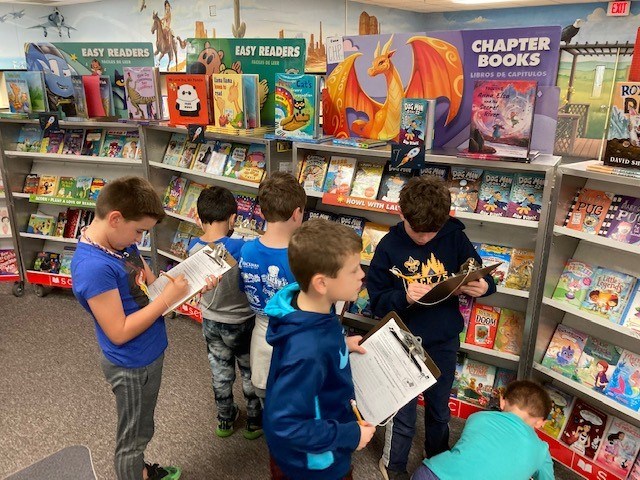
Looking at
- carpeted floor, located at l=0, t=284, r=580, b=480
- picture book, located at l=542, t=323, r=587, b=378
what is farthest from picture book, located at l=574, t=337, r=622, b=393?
carpeted floor, located at l=0, t=284, r=580, b=480

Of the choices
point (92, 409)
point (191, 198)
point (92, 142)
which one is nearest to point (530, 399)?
point (92, 409)

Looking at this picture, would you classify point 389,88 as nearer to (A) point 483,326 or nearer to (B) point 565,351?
(A) point 483,326

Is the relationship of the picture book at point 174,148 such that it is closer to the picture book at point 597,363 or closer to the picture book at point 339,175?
the picture book at point 339,175

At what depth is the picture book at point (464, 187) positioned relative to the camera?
2.66m

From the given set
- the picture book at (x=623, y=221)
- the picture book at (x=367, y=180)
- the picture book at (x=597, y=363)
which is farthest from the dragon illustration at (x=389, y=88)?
the picture book at (x=597, y=363)

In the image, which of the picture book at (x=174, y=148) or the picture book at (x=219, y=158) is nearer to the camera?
the picture book at (x=219, y=158)

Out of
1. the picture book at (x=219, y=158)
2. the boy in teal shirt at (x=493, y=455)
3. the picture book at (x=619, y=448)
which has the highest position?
the picture book at (x=219, y=158)

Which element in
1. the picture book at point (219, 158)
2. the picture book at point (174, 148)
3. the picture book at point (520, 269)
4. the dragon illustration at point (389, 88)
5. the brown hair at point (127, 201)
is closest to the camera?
the brown hair at point (127, 201)

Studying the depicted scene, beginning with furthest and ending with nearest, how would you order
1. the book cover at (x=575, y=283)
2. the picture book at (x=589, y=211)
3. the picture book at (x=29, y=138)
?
the picture book at (x=29, y=138)
the book cover at (x=575, y=283)
the picture book at (x=589, y=211)

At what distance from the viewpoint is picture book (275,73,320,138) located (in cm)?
301

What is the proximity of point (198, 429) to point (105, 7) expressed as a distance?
972 cm

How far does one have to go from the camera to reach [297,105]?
3059 millimetres

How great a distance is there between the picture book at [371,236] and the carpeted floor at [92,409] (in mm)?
1092

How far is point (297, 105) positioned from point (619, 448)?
261 centimetres
